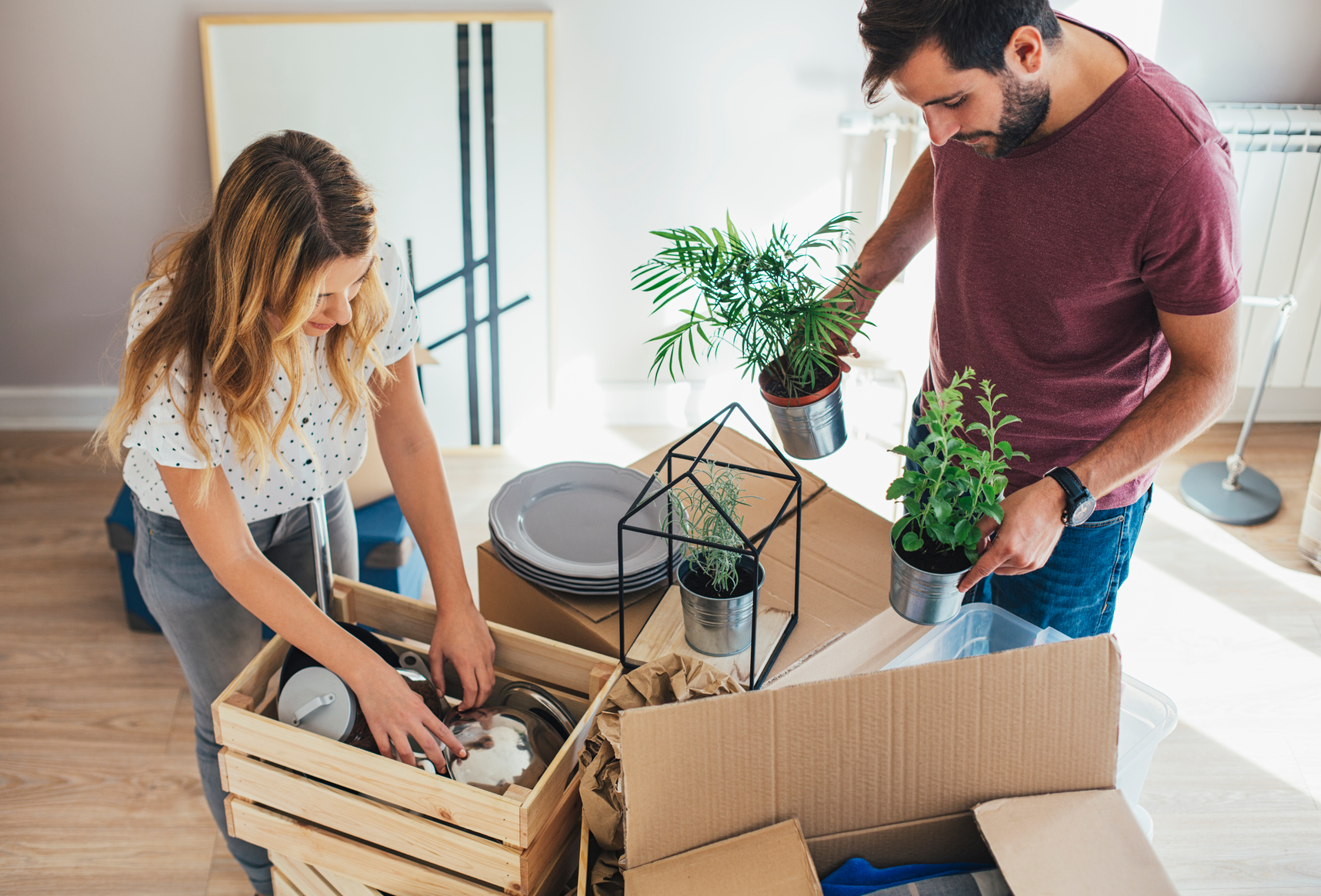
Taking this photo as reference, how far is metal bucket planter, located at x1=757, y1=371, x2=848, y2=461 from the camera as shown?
47.7 inches

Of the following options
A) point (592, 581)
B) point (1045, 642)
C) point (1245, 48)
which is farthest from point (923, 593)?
point (1245, 48)

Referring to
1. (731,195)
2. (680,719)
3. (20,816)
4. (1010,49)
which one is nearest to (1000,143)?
(1010,49)

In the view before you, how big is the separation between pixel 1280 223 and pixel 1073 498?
241 cm

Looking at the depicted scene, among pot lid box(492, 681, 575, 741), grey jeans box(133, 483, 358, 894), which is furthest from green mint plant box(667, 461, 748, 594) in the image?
grey jeans box(133, 483, 358, 894)

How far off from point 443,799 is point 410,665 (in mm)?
245

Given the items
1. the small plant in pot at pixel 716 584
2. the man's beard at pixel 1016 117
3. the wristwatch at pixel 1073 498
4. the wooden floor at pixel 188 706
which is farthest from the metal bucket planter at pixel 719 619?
the wooden floor at pixel 188 706

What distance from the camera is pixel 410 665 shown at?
45.6 inches

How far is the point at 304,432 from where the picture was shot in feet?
4.39

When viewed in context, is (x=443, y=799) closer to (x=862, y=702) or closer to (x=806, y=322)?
(x=862, y=702)

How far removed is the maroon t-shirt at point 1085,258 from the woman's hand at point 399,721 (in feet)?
2.96

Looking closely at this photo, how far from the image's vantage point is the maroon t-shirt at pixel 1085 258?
1163mm

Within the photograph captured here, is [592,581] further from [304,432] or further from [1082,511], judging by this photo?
[1082,511]

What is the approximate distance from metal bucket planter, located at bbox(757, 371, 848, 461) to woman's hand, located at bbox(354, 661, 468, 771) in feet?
1.74

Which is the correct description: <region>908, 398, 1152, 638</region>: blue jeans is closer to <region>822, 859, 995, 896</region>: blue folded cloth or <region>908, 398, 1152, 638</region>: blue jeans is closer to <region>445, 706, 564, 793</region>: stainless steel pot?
<region>822, 859, 995, 896</region>: blue folded cloth
